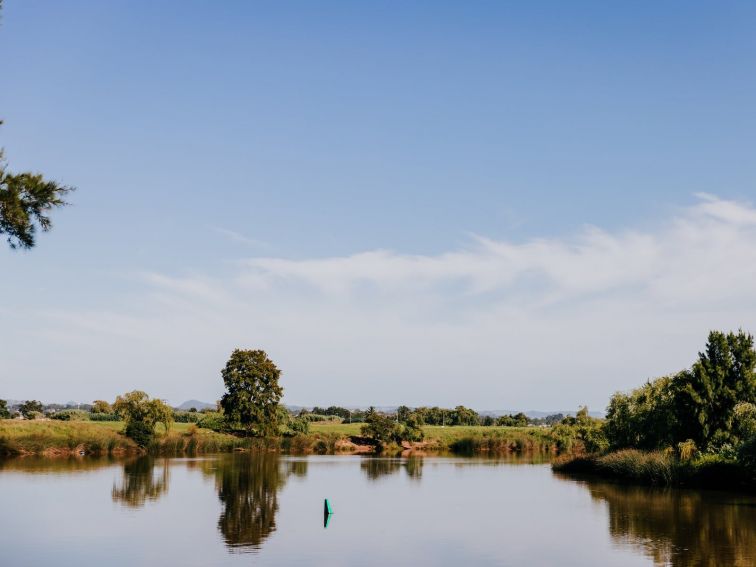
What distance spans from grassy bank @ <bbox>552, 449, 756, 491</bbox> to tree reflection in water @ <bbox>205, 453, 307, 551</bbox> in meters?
22.0

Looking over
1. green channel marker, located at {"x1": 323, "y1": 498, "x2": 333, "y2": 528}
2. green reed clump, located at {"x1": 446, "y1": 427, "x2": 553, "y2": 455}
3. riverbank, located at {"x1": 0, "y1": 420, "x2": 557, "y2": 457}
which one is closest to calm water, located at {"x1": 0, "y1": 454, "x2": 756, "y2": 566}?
green channel marker, located at {"x1": 323, "y1": 498, "x2": 333, "y2": 528}

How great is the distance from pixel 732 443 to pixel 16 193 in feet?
139

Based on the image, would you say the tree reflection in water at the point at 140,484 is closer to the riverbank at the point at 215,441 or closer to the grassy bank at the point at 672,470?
the riverbank at the point at 215,441

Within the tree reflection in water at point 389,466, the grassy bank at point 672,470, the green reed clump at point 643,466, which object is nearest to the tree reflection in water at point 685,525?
the grassy bank at point 672,470

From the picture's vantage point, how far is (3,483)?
4216 cm

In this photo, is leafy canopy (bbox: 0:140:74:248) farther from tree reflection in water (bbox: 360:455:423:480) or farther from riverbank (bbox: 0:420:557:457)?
riverbank (bbox: 0:420:557:457)

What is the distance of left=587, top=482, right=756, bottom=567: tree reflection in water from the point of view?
23734 millimetres

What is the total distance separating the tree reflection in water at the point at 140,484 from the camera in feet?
121

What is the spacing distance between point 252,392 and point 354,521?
173ft

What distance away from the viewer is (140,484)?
4388 centimetres

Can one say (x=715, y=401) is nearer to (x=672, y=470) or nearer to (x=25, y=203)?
(x=672, y=470)

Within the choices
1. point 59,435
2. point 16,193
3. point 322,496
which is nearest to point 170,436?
point 59,435

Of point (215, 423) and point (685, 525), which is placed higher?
point (215, 423)

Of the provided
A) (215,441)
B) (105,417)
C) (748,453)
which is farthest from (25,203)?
(105,417)
